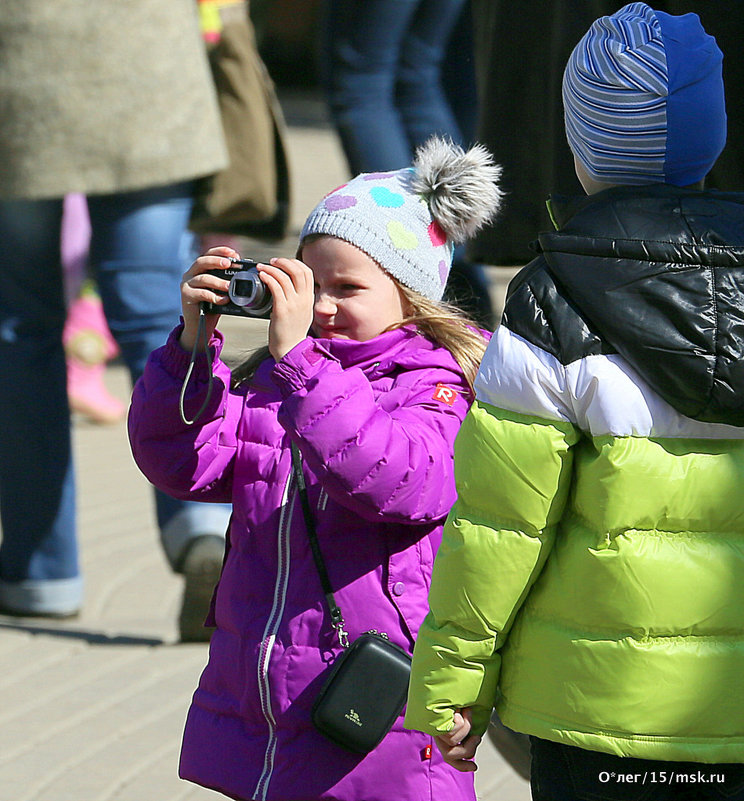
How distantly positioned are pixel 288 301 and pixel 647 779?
0.90 m

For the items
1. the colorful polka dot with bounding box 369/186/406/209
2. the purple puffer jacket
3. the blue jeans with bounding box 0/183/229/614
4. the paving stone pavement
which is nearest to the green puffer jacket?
the purple puffer jacket

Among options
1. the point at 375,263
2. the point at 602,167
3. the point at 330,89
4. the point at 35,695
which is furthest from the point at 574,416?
the point at 330,89

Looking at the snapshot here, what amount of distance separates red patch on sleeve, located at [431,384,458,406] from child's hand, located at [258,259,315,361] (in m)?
0.28

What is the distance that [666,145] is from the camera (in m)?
2.11

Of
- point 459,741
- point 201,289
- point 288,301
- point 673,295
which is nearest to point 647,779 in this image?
point 459,741

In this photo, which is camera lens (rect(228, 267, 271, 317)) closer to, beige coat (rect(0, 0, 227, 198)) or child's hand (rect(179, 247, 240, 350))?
child's hand (rect(179, 247, 240, 350))

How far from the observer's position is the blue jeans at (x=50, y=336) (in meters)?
4.16

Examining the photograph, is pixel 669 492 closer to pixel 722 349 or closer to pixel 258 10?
pixel 722 349

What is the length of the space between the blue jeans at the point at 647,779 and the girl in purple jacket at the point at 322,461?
1.48 ft

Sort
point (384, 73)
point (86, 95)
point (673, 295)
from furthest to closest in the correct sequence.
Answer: point (384, 73) → point (86, 95) → point (673, 295)

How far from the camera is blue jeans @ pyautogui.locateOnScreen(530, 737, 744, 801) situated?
6.76 ft

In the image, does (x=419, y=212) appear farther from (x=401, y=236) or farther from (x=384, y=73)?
(x=384, y=73)

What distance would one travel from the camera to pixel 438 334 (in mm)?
2676

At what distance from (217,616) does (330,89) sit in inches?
122
